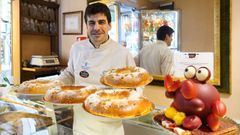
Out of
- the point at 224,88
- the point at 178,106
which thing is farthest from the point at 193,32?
the point at 178,106

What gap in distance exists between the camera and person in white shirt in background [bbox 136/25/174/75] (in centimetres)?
229

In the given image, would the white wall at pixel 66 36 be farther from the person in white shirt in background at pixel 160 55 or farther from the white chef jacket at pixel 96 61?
the white chef jacket at pixel 96 61

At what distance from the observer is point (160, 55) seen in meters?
2.39

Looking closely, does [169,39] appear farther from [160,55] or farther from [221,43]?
[221,43]

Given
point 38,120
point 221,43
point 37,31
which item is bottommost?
point 38,120

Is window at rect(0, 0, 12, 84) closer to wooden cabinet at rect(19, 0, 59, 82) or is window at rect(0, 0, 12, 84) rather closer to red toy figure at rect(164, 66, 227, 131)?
wooden cabinet at rect(19, 0, 59, 82)

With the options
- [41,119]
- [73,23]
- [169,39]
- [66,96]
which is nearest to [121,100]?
[66,96]

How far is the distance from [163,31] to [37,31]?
1.97 m

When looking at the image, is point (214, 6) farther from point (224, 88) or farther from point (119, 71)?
→ point (119, 71)

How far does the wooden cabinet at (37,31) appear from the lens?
323 centimetres

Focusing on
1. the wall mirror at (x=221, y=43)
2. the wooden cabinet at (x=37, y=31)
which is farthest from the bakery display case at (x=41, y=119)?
the wooden cabinet at (x=37, y=31)

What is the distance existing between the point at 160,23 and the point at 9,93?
1566 mm

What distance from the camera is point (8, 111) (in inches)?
46.1

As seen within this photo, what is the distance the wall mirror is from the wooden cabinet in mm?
2245
